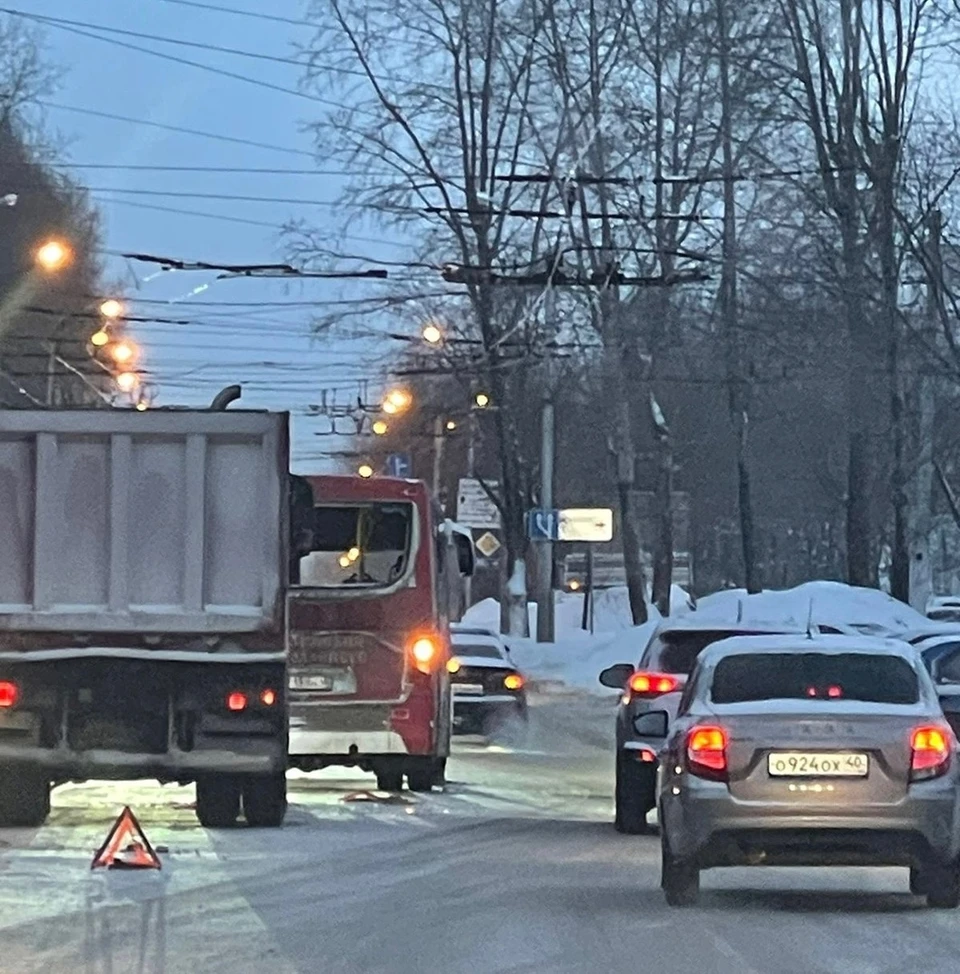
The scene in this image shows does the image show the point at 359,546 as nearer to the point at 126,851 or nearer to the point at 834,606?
the point at 126,851

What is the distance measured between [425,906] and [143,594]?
466 cm

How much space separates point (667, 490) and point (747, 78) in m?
12.9

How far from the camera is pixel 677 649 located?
55.6ft

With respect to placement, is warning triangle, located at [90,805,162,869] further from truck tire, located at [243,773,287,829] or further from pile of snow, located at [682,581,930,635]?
pile of snow, located at [682,581,930,635]

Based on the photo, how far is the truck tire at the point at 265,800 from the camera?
634 inches

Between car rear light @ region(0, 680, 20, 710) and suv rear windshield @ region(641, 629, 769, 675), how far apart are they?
14.7ft

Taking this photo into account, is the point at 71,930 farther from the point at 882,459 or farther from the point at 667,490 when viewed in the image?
the point at 882,459

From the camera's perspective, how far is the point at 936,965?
31.9 feet

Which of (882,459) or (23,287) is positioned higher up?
(23,287)

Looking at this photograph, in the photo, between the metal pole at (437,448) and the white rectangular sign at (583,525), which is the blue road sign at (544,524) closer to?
the white rectangular sign at (583,525)

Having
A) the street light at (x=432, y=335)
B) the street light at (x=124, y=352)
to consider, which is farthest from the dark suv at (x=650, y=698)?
the street light at (x=124, y=352)

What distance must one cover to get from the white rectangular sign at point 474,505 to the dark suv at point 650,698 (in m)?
34.0

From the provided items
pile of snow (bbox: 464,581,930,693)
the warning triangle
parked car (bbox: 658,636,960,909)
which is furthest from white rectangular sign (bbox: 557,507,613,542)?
parked car (bbox: 658,636,960,909)

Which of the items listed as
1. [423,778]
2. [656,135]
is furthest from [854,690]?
[656,135]
